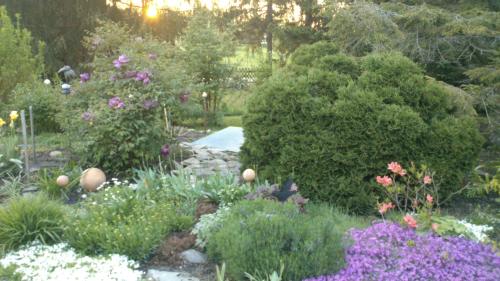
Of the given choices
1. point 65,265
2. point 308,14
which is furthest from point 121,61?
point 308,14

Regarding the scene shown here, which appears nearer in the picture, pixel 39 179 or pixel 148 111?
pixel 39 179

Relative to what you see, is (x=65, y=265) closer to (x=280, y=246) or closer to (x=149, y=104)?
(x=280, y=246)

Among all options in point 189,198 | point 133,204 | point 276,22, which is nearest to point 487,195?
point 189,198

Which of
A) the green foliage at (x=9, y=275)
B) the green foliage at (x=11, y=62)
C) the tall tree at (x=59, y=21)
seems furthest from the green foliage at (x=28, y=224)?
the tall tree at (x=59, y=21)

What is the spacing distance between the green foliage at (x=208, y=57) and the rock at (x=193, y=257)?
722 centimetres

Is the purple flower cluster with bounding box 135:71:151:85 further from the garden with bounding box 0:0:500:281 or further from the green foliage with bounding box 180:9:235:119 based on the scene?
A: the green foliage with bounding box 180:9:235:119

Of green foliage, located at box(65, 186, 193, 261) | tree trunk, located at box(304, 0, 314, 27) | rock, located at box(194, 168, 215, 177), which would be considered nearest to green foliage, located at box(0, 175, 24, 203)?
green foliage, located at box(65, 186, 193, 261)

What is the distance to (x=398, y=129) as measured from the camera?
4539 millimetres

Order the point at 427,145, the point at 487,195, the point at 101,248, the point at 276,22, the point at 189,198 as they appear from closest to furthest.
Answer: the point at 101,248, the point at 189,198, the point at 427,145, the point at 487,195, the point at 276,22

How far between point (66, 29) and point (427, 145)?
1382 cm

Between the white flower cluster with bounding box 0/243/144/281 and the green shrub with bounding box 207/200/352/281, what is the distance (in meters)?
0.67

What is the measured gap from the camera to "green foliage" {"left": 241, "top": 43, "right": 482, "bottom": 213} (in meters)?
4.54

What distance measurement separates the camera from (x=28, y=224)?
146 inches

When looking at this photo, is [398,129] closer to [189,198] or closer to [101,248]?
[189,198]
